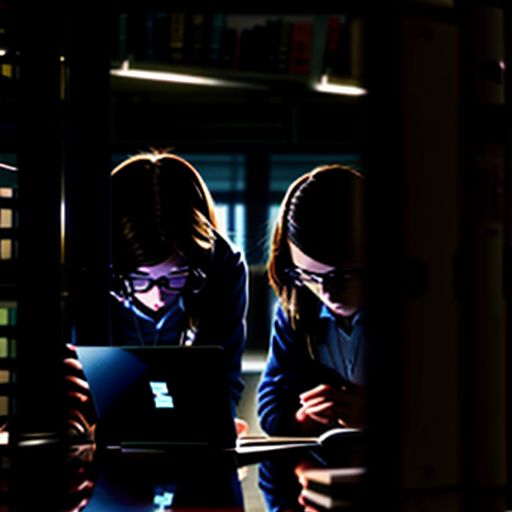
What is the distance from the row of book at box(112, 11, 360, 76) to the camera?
3.52 m

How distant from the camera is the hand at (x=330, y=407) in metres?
2.24

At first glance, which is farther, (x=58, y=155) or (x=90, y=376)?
(x=90, y=376)

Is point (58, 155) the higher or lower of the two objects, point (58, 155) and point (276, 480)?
the higher

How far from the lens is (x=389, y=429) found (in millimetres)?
621

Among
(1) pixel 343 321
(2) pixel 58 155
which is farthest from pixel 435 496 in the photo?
(1) pixel 343 321

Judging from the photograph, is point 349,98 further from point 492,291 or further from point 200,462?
point 492,291

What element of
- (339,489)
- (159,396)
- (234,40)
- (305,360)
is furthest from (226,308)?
(339,489)

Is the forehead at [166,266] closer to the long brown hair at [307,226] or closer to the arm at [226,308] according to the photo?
the arm at [226,308]

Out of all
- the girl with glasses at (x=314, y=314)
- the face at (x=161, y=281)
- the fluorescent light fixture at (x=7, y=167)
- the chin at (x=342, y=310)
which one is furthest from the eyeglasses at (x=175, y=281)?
the fluorescent light fixture at (x=7, y=167)

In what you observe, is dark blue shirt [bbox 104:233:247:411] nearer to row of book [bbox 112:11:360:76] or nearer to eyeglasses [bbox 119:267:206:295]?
eyeglasses [bbox 119:267:206:295]

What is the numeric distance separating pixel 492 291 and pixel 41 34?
→ 3.08ft

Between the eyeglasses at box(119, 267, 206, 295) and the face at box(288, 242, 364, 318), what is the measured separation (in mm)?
268

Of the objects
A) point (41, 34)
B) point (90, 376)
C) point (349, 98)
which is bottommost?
point (90, 376)

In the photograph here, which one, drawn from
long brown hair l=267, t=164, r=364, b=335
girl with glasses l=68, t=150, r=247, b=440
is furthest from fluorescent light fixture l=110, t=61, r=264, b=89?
long brown hair l=267, t=164, r=364, b=335
